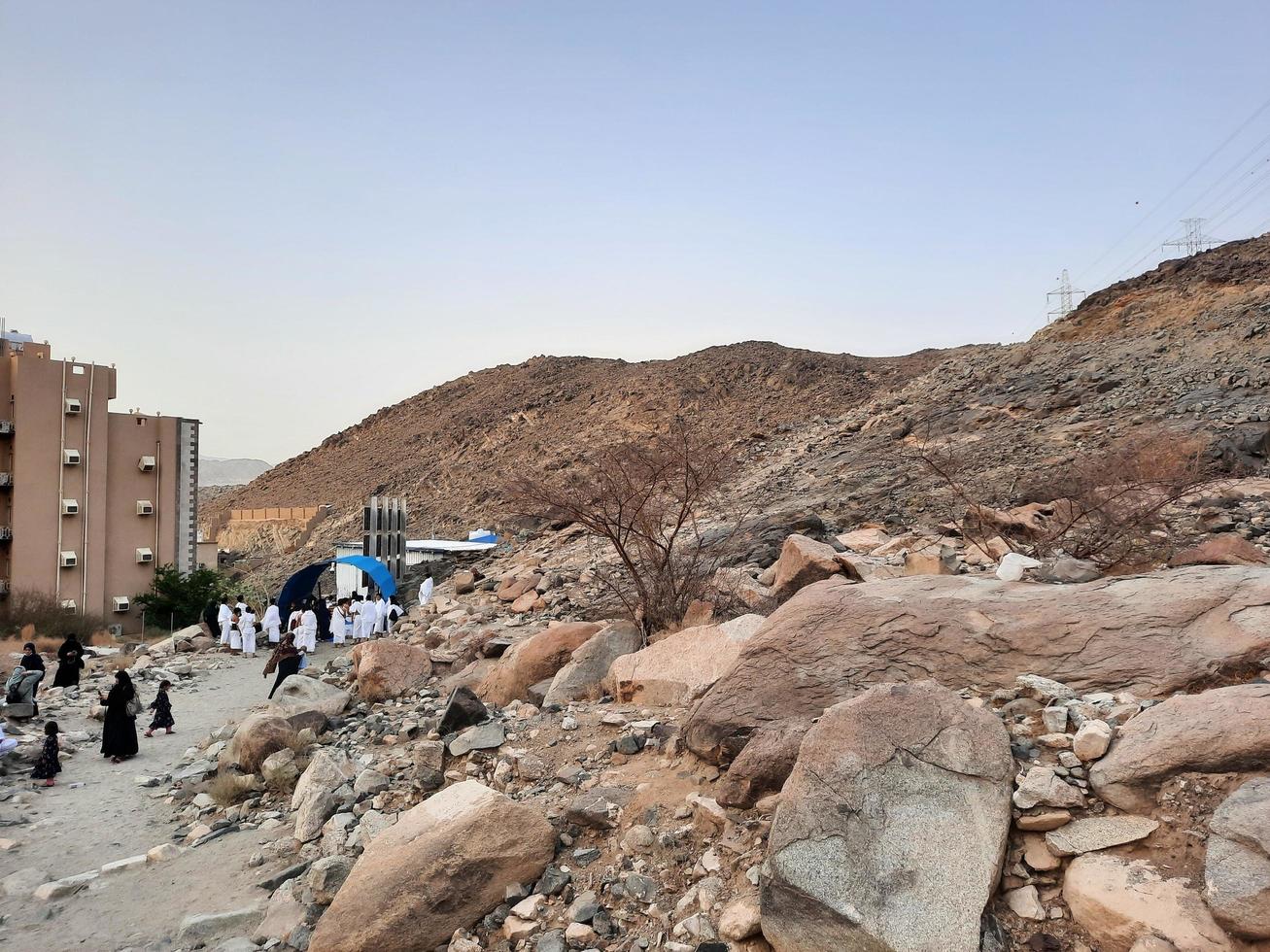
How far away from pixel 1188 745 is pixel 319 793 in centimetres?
559

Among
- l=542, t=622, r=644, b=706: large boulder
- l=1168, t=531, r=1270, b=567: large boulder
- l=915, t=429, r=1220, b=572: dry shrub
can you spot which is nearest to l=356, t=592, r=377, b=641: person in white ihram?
l=542, t=622, r=644, b=706: large boulder

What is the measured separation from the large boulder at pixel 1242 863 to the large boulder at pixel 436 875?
2.98 m

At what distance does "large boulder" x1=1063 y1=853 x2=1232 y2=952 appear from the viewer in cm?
263

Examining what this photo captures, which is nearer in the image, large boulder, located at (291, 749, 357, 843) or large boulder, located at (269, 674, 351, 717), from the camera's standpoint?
large boulder, located at (291, 749, 357, 843)

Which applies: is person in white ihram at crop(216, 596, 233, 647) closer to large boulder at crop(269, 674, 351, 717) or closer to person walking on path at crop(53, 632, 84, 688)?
person walking on path at crop(53, 632, 84, 688)

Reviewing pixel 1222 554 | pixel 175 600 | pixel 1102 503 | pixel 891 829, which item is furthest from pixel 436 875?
pixel 175 600

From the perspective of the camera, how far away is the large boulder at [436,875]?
3.97 m

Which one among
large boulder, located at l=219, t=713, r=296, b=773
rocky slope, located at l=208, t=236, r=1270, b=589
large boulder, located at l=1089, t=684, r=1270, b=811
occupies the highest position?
rocky slope, located at l=208, t=236, r=1270, b=589

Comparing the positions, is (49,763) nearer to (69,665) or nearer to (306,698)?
(306,698)

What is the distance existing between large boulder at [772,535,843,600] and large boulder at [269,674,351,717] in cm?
505

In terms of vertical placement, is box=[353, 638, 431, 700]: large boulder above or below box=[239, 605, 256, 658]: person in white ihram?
above

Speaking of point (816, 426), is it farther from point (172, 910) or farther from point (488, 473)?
point (172, 910)

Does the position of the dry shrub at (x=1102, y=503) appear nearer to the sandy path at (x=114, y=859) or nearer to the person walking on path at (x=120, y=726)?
the sandy path at (x=114, y=859)

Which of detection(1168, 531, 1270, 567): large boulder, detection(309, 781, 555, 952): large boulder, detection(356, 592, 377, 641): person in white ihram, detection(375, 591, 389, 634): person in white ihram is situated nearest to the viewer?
detection(309, 781, 555, 952): large boulder
